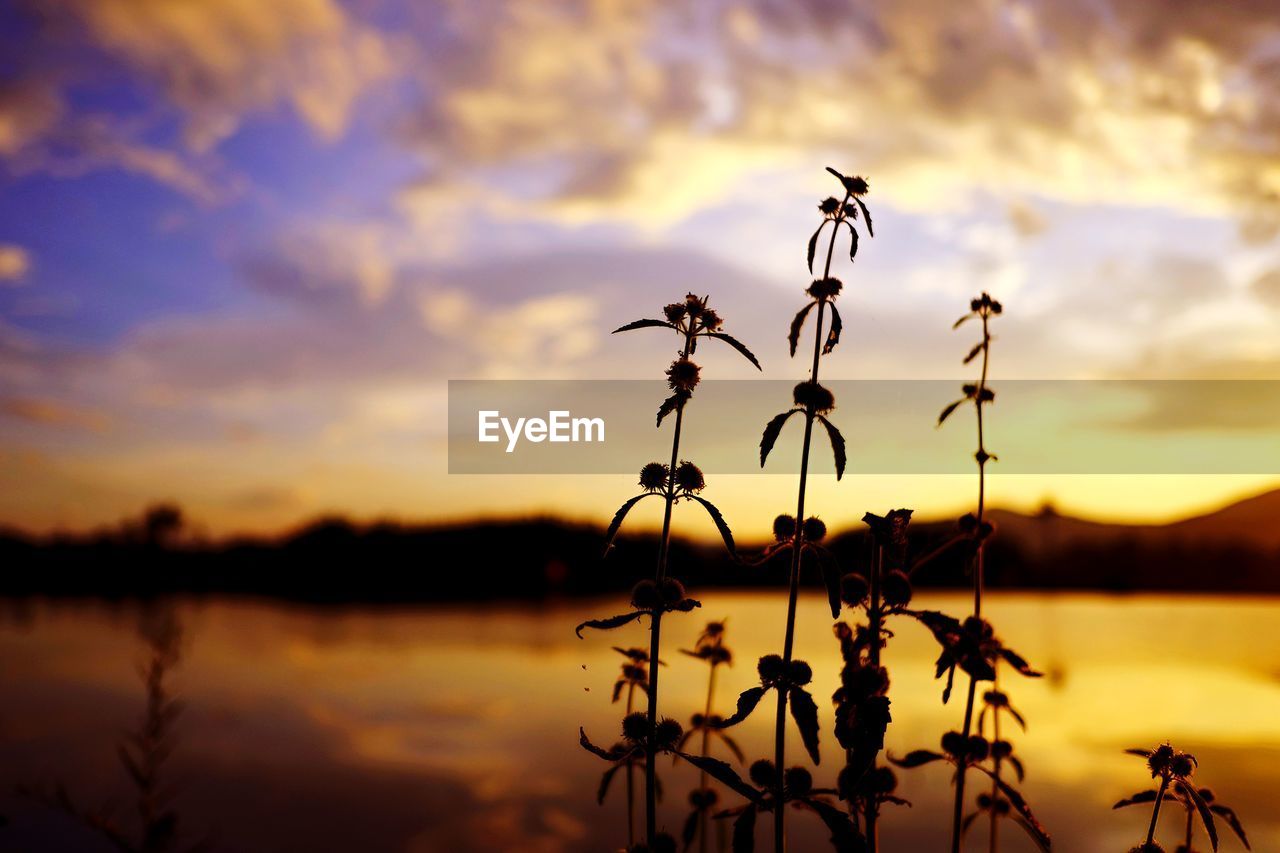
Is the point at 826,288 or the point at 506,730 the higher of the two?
the point at 826,288

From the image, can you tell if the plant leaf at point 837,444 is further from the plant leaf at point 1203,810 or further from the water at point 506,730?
the plant leaf at point 1203,810

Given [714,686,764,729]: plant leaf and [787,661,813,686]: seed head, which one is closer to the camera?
[714,686,764,729]: plant leaf

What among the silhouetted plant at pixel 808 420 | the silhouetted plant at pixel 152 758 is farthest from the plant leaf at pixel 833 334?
the silhouetted plant at pixel 152 758

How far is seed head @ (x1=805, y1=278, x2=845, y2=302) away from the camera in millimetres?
3262

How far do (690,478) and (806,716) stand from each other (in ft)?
3.03

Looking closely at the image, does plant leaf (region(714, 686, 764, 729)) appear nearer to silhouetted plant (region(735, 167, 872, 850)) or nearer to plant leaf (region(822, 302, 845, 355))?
silhouetted plant (region(735, 167, 872, 850))

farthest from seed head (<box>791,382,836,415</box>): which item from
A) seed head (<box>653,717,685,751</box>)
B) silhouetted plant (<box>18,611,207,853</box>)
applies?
silhouetted plant (<box>18,611,207,853</box>)

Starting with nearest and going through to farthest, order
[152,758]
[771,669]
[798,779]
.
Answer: [152,758], [771,669], [798,779]

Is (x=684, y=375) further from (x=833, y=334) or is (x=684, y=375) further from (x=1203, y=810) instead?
(x=1203, y=810)

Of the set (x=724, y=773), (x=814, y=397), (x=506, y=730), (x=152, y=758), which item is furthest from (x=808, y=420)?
(x=506, y=730)

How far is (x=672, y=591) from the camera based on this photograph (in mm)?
3316

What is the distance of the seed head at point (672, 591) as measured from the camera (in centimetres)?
323

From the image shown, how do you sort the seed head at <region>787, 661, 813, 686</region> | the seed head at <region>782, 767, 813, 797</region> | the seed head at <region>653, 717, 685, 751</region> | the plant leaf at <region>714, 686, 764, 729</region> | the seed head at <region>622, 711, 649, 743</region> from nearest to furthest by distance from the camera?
the plant leaf at <region>714, 686, 764, 729</region>, the seed head at <region>787, 661, 813, 686</region>, the seed head at <region>653, 717, 685, 751</region>, the seed head at <region>622, 711, 649, 743</region>, the seed head at <region>782, 767, 813, 797</region>

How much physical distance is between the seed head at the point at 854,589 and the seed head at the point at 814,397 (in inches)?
37.1
